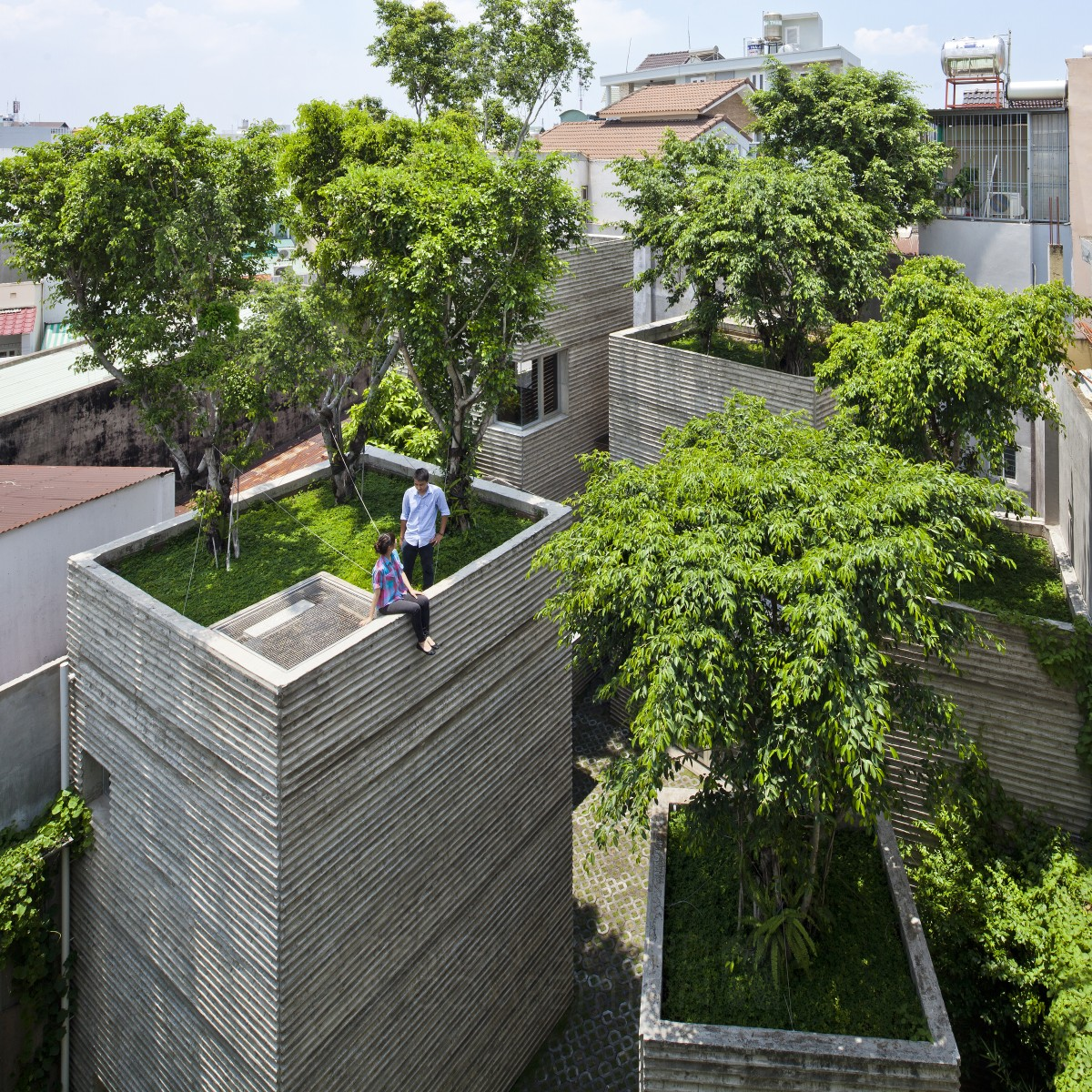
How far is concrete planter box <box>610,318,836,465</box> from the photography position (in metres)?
16.9

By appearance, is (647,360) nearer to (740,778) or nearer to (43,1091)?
(740,778)

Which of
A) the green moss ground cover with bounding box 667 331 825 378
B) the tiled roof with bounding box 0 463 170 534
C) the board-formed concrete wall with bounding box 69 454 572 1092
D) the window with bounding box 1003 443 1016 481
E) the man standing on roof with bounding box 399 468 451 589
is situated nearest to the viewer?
the board-formed concrete wall with bounding box 69 454 572 1092

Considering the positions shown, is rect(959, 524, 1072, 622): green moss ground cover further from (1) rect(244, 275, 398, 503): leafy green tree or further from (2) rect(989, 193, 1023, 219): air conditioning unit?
(2) rect(989, 193, 1023, 219): air conditioning unit

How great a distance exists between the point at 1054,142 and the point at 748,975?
19075mm

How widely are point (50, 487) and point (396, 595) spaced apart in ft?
24.5

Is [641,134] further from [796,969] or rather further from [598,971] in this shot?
[796,969]

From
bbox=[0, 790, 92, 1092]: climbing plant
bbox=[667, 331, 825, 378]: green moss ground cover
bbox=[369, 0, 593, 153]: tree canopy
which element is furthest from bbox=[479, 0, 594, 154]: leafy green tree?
bbox=[0, 790, 92, 1092]: climbing plant

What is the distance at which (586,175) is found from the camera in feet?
92.3

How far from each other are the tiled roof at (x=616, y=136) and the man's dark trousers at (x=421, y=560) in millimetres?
19447

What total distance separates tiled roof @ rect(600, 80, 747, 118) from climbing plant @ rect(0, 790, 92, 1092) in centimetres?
2901

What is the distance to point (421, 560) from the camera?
1216cm

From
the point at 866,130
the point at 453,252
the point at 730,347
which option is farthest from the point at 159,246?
the point at 866,130

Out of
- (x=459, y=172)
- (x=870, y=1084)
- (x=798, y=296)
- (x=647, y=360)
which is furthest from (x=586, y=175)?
(x=870, y=1084)

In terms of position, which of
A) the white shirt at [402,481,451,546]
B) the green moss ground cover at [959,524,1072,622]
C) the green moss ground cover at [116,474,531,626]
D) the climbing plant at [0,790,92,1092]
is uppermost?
the white shirt at [402,481,451,546]
